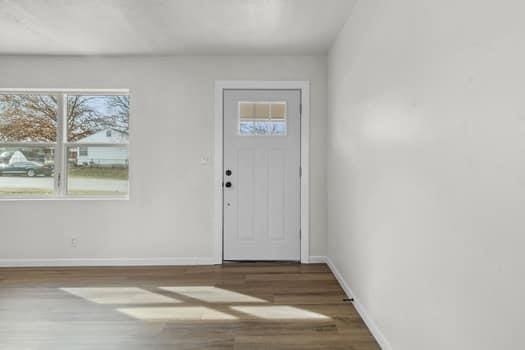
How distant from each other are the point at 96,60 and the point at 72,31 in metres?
0.67

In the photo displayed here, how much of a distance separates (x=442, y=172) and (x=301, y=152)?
2500 millimetres

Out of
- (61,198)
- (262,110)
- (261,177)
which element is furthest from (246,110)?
(61,198)

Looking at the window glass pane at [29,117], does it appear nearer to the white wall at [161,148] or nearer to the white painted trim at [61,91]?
the white painted trim at [61,91]

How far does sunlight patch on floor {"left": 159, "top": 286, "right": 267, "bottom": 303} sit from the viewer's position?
109 inches

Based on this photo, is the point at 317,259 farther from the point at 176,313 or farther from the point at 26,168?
the point at 26,168

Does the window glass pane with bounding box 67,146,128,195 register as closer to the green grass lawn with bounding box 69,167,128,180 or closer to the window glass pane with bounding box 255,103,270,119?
the green grass lawn with bounding box 69,167,128,180

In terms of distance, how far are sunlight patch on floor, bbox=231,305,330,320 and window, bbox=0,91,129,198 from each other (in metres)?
2.23

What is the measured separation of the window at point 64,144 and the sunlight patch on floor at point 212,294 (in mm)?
1566

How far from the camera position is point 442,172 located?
1.36 m

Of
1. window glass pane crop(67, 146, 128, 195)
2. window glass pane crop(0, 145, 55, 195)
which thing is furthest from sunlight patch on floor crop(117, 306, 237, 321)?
window glass pane crop(0, 145, 55, 195)

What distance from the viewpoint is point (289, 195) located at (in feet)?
12.6

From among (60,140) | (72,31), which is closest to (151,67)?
(72,31)

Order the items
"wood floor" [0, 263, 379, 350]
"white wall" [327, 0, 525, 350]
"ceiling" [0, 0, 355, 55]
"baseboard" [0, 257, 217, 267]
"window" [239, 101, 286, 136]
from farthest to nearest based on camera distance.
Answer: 1. "window" [239, 101, 286, 136]
2. "baseboard" [0, 257, 217, 267]
3. "ceiling" [0, 0, 355, 55]
4. "wood floor" [0, 263, 379, 350]
5. "white wall" [327, 0, 525, 350]

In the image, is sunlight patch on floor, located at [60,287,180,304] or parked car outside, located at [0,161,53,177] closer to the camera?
sunlight patch on floor, located at [60,287,180,304]
